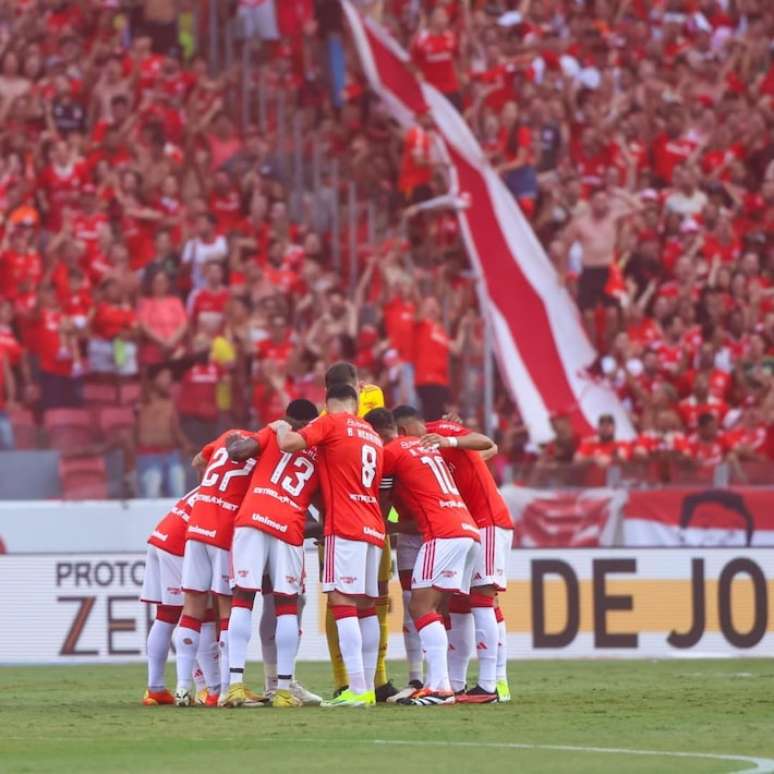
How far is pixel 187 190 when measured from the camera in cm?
2592

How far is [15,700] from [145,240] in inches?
417

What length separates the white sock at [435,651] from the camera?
546 inches

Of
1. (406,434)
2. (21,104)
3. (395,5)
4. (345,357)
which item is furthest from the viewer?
(395,5)

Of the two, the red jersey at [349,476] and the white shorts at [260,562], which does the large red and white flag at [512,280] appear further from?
the white shorts at [260,562]

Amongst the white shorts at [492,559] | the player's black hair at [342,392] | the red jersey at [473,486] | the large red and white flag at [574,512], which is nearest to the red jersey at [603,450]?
the large red and white flag at [574,512]

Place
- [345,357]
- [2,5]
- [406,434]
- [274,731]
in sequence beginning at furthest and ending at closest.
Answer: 1. [2,5]
2. [345,357]
3. [406,434]
4. [274,731]

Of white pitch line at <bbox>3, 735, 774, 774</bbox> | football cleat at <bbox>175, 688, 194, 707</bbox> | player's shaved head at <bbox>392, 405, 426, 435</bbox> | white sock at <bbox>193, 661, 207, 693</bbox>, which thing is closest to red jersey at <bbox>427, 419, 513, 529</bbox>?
player's shaved head at <bbox>392, 405, 426, 435</bbox>

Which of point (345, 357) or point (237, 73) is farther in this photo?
point (237, 73)

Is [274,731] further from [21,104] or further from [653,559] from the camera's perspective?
[21,104]

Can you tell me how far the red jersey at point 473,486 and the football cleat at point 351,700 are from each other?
158 centimetres

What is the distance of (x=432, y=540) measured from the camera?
46.4 feet

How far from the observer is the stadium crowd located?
23.0 meters

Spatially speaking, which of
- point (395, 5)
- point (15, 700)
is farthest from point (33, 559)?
point (395, 5)

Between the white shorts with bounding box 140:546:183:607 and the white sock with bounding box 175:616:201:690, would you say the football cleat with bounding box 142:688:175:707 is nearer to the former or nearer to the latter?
the white sock with bounding box 175:616:201:690
